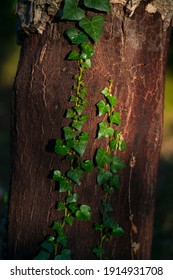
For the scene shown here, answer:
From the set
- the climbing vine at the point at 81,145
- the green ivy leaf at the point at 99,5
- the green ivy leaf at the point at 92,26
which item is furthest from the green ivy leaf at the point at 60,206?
the green ivy leaf at the point at 99,5

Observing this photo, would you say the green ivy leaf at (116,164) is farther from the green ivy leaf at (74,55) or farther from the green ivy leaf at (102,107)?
the green ivy leaf at (74,55)

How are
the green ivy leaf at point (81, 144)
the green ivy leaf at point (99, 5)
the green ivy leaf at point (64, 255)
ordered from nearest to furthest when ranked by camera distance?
the green ivy leaf at point (99, 5)
the green ivy leaf at point (81, 144)
the green ivy leaf at point (64, 255)

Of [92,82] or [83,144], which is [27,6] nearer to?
[92,82]

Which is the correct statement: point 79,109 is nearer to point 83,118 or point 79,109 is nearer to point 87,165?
point 83,118

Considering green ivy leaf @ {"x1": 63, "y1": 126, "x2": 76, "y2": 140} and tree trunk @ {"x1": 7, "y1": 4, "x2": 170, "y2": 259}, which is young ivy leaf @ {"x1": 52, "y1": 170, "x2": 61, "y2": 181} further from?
green ivy leaf @ {"x1": 63, "y1": 126, "x2": 76, "y2": 140}

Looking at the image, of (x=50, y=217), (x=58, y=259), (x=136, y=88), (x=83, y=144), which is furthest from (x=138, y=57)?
(x=58, y=259)

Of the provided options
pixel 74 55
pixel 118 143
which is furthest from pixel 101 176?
pixel 74 55

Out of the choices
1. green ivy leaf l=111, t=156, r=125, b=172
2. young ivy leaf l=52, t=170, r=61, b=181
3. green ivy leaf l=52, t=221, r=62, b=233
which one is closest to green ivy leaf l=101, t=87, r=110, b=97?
green ivy leaf l=111, t=156, r=125, b=172
